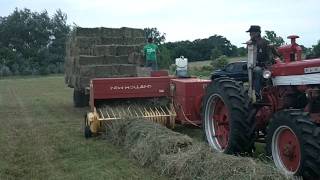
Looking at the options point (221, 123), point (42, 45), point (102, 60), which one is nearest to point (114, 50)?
point (102, 60)

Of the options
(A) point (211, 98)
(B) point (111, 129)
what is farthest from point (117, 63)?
(A) point (211, 98)

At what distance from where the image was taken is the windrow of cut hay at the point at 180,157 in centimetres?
588

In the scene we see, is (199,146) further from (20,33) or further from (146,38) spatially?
(20,33)

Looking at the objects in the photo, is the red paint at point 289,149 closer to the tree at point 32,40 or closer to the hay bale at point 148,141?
the hay bale at point 148,141

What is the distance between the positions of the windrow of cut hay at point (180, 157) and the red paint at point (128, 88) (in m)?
1.64

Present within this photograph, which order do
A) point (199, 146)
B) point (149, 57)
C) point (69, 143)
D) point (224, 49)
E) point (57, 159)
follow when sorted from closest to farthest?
point (199, 146), point (57, 159), point (69, 143), point (149, 57), point (224, 49)

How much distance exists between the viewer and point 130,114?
1052 centimetres

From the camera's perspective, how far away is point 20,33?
2692 inches

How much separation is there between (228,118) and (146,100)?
3.98 metres

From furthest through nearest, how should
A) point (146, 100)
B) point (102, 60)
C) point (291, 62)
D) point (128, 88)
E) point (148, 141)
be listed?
point (102, 60), point (146, 100), point (128, 88), point (148, 141), point (291, 62)

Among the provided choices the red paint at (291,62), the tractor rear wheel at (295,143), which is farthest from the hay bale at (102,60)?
the tractor rear wheel at (295,143)

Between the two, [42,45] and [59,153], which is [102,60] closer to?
[59,153]

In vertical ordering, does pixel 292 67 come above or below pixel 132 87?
above

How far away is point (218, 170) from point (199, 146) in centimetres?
104
